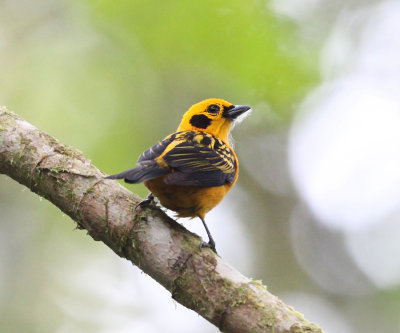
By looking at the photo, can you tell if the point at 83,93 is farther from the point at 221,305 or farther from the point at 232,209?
the point at 221,305

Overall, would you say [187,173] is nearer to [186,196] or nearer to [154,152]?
[186,196]

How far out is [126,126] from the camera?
19.7ft

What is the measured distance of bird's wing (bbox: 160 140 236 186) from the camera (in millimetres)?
3654

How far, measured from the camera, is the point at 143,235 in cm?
319

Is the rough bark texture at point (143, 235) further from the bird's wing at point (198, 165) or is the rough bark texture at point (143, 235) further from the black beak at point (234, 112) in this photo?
the black beak at point (234, 112)

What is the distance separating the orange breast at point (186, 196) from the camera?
3658mm

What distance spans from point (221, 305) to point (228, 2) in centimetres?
278

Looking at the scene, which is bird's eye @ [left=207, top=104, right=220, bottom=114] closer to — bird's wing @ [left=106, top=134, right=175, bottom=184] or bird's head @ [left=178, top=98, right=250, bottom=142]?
bird's head @ [left=178, top=98, right=250, bottom=142]

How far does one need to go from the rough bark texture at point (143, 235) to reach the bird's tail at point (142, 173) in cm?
13

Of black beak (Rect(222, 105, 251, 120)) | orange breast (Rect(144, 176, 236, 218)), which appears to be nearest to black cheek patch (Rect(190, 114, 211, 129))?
black beak (Rect(222, 105, 251, 120))

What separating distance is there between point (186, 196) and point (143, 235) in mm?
665

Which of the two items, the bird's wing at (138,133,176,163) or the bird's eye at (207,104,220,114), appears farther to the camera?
the bird's eye at (207,104,220,114)

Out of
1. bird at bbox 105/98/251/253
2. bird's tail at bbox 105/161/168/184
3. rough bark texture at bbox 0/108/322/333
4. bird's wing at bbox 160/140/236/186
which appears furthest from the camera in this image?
bird's wing at bbox 160/140/236/186

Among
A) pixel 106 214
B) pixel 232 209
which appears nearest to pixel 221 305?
pixel 106 214
